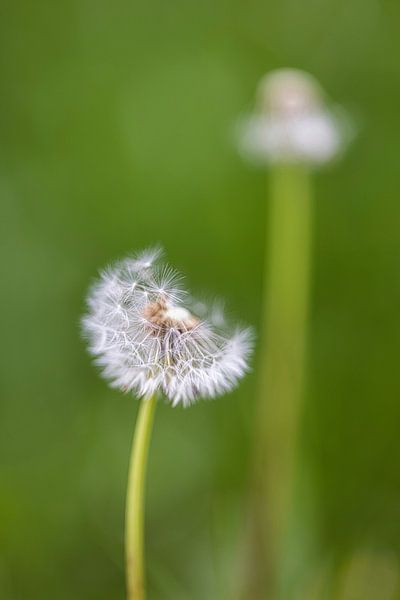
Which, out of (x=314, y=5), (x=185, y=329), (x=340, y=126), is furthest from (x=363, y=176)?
(x=185, y=329)

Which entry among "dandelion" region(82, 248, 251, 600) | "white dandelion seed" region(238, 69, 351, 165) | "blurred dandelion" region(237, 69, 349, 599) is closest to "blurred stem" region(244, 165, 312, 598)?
"blurred dandelion" region(237, 69, 349, 599)

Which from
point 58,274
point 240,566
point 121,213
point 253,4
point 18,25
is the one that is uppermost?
point 253,4

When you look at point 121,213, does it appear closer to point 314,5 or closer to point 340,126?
point 340,126

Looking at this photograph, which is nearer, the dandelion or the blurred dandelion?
the dandelion

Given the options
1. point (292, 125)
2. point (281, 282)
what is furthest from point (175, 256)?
point (292, 125)

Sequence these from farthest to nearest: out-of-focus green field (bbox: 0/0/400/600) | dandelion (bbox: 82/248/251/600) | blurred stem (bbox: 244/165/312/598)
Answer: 1. out-of-focus green field (bbox: 0/0/400/600)
2. blurred stem (bbox: 244/165/312/598)
3. dandelion (bbox: 82/248/251/600)

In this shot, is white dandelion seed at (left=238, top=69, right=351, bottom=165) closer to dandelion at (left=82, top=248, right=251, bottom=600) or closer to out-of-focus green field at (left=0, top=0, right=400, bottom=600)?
out-of-focus green field at (left=0, top=0, right=400, bottom=600)
